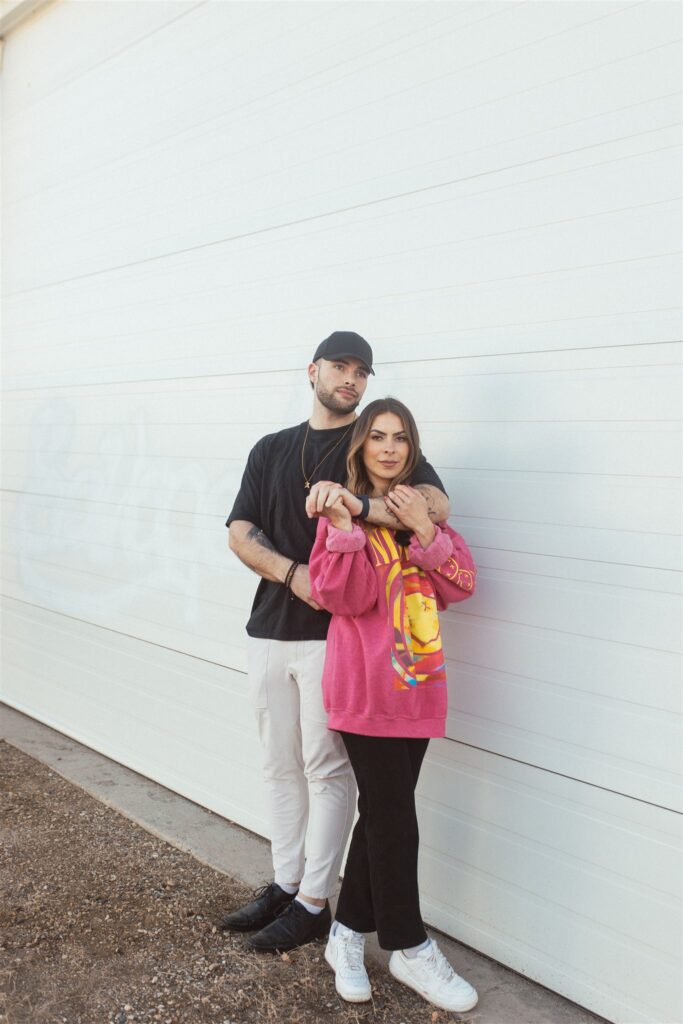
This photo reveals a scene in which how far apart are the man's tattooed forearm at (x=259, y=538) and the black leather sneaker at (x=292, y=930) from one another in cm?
115

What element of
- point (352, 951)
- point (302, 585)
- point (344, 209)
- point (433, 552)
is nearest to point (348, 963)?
point (352, 951)

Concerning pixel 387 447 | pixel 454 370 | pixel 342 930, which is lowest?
pixel 342 930

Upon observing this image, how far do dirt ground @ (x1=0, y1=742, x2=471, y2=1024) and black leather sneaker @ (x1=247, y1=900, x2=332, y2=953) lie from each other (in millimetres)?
36

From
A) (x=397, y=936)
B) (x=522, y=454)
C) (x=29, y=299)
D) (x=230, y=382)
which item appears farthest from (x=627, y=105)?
A: (x=29, y=299)

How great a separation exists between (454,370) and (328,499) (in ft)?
2.56

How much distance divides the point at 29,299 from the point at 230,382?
7.39 feet

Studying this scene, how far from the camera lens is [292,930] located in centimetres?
303

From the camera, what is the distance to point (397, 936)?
2725mm

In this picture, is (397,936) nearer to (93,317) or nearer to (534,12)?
(534,12)

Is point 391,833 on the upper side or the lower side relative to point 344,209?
lower

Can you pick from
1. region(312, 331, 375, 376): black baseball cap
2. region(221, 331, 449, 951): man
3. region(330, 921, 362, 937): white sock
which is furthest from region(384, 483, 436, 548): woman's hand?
region(330, 921, 362, 937): white sock

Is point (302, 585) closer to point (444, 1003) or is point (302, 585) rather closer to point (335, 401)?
point (335, 401)

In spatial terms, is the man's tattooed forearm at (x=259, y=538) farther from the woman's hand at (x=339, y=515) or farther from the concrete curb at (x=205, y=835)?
the concrete curb at (x=205, y=835)

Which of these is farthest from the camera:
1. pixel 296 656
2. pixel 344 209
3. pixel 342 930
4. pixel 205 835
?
pixel 205 835
